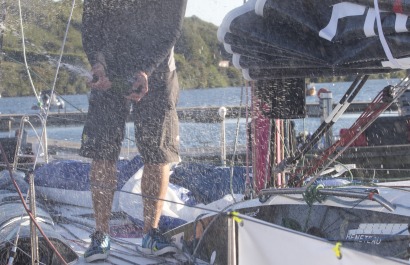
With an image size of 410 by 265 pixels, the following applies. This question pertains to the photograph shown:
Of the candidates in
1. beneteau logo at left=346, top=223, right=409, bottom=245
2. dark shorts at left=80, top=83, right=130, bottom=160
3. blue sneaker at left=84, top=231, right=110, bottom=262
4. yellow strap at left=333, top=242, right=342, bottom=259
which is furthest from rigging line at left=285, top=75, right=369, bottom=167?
yellow strap at left=333, top=242, right=342, bottom=259

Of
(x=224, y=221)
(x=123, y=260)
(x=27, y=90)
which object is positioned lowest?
(x=123, y=260)

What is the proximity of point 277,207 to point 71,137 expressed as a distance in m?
4.36

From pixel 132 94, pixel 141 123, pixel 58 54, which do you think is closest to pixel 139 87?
pixel 132 94

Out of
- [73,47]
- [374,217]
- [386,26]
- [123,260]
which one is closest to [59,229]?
[123,260]

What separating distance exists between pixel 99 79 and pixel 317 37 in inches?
50.9

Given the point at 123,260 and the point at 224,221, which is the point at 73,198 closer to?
the point at 123,260

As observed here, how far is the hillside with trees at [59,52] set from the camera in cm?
449

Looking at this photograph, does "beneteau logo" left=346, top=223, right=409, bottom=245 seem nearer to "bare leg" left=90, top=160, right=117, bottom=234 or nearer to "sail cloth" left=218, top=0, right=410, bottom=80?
"sail cloth" left=218, top=0, right=410, bottom=80

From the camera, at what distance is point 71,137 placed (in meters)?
7.28

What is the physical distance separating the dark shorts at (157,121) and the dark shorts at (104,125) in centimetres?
10

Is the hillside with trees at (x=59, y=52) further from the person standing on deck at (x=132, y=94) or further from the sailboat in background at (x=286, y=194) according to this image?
the sailboat in background at (x=286, y=194)

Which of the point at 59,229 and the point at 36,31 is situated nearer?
the point at 59,229

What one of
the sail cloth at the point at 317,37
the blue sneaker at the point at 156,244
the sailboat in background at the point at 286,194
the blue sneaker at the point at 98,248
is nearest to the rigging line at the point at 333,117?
the sailboat in background at the point at 286,194

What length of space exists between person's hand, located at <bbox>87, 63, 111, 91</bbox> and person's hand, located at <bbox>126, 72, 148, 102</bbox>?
0.14 meters
